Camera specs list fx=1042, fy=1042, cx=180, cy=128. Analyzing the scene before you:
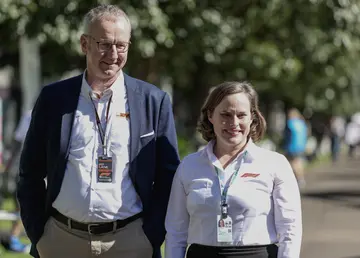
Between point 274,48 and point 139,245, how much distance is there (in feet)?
66.2

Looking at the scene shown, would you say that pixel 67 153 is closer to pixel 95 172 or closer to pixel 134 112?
pixel 95 172

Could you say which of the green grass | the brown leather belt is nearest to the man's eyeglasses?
the brown leather belt

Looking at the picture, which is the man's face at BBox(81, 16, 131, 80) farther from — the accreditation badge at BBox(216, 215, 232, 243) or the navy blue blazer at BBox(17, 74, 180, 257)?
the accreditation badge at BBox(216, 215, 232, 243)

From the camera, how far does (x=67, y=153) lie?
14.3 feet

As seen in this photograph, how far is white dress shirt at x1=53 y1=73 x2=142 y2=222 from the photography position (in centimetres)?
429

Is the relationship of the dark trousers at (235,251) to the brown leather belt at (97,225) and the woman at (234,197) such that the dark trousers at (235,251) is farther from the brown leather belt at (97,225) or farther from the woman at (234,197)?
the brown leather belt at (97,225)

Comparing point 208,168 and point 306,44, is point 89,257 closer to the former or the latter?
point 208,168

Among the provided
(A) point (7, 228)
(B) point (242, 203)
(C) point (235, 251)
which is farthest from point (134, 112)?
(A) point (7, 228)

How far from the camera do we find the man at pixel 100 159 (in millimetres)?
4320

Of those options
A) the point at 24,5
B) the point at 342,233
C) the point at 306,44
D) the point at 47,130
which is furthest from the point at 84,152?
the point at 306,44

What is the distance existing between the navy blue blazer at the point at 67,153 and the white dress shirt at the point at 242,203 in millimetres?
118

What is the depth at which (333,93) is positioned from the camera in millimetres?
40281

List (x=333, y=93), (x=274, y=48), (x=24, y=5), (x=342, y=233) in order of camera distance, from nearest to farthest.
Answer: (x=24, y=5) → (x=342, y=233) → (x=274, y=48) → (x=333, y=93)

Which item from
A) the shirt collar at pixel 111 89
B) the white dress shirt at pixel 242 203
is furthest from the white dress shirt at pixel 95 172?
the white dress shirt at pixel 242 203
